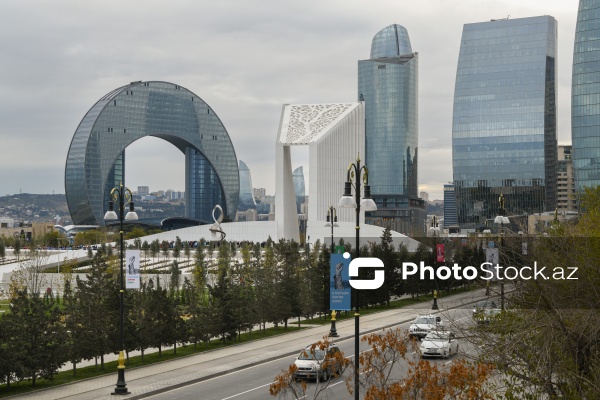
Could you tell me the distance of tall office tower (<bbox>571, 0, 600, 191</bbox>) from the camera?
15912cm

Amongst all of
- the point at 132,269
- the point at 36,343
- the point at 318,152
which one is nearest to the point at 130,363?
the point at 36,343

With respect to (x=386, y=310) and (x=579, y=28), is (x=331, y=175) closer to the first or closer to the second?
(x=386, y=310)

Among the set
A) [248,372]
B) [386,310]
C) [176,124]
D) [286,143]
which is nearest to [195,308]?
[248,372]

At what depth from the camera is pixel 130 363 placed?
122 ft

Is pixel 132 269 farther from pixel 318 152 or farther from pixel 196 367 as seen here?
pixel 318 152

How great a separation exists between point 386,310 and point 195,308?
22174 mm

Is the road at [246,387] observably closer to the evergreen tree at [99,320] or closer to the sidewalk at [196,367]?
the sidewalk at [196,367]

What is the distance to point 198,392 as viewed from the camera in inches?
1156

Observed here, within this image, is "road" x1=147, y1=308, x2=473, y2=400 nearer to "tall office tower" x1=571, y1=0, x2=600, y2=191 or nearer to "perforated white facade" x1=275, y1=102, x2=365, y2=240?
"perforated white facade" x1=275, y1=102, x2=365, y2=240

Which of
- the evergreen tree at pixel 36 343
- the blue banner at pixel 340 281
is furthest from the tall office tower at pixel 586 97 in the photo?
the evergreen tree at pixel 36 343

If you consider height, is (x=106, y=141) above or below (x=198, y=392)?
above

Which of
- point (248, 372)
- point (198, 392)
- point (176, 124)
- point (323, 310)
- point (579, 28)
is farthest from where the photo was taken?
point (176, 124)

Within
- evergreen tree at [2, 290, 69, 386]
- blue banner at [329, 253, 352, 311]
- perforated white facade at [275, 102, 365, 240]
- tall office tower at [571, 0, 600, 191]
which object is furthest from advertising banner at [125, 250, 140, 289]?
tall office tower at [571, 0, 600, 191]

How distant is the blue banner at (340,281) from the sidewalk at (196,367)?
7.39ft
